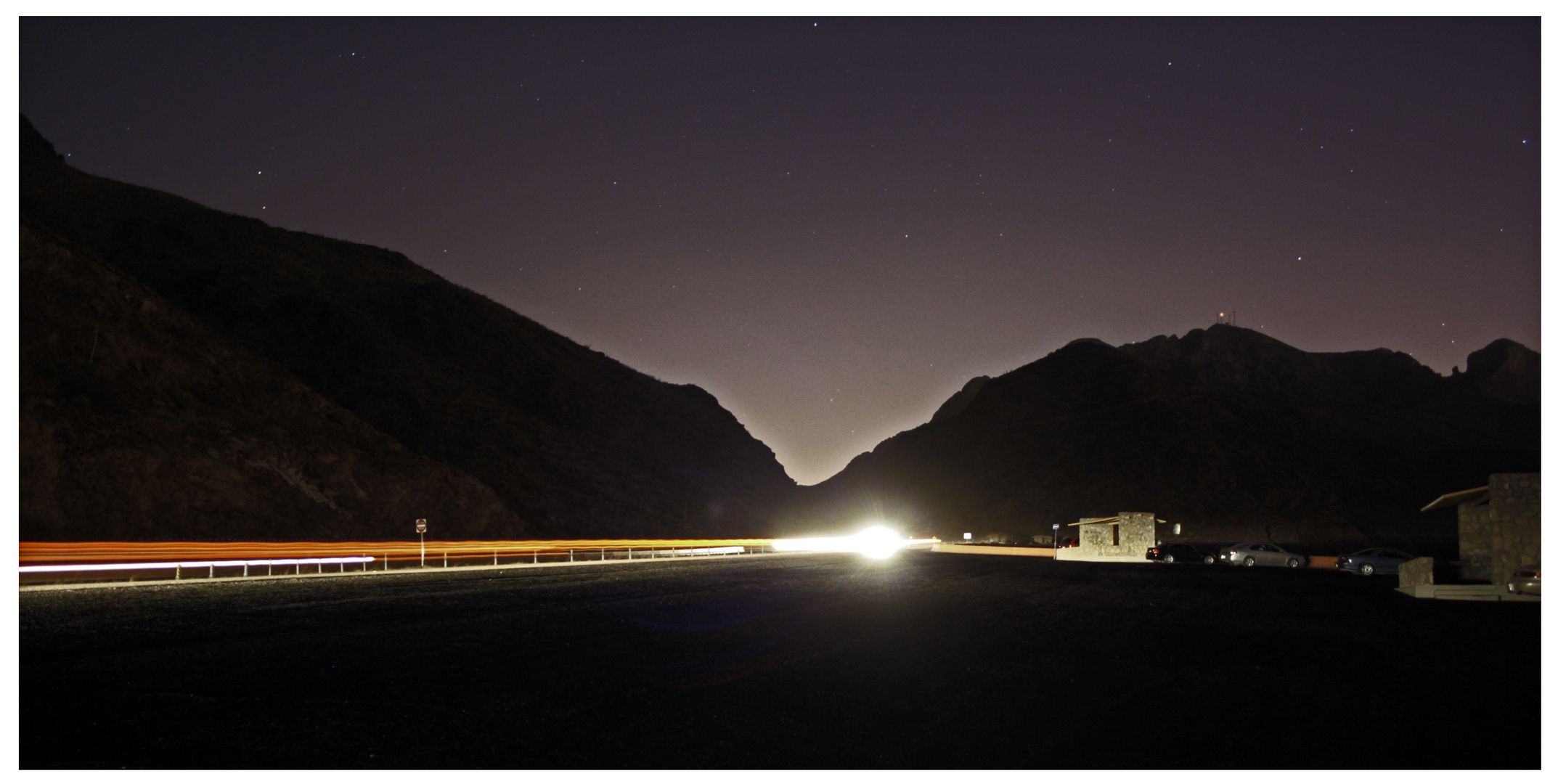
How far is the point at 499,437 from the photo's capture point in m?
90.1

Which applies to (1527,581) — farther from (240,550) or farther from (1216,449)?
(1216,449)

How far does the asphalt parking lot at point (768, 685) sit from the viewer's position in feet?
23.1

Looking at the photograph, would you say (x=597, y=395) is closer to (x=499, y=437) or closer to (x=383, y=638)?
(x=499, y=437)

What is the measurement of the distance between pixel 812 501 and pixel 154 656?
151191 mm

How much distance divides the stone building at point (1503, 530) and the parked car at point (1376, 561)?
23.9 feet

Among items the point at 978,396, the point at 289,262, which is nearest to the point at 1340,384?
the point at 978,396

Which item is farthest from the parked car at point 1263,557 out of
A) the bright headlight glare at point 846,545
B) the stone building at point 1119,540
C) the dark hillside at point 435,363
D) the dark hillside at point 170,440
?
the dark hillside at point 435,363

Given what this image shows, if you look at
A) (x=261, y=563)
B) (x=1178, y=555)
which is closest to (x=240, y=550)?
(x=261, y=563)

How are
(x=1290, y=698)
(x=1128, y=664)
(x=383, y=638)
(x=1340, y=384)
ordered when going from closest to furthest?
(x=1290, y=698) < (x=1128, y=664) < (x=383, y=638) < (x=1340, y=384)

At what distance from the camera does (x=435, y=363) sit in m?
97.4

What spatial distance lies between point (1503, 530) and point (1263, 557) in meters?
17.3

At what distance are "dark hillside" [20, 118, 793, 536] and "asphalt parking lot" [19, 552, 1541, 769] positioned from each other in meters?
61.9

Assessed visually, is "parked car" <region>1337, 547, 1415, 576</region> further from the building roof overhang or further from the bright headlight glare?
the bright headlight glare

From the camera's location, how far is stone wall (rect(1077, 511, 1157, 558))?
50.2 meters
